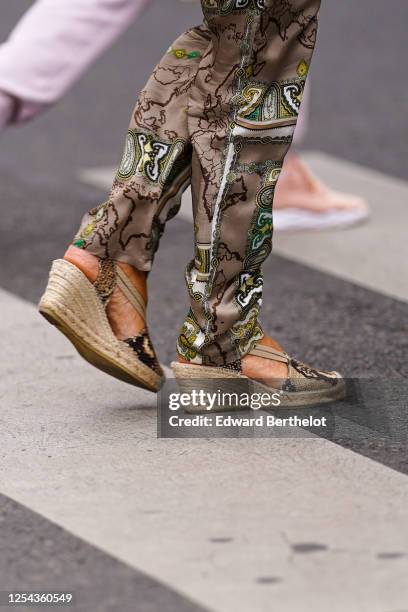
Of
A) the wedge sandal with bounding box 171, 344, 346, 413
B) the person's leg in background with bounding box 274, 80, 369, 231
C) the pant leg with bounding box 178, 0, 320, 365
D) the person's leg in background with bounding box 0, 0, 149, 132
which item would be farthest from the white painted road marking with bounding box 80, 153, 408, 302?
the pant leg with bounding box 178, 0, 320, 365

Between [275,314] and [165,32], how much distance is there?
3662mm

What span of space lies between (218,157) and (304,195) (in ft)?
5.90

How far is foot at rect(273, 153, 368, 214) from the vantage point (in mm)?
4648

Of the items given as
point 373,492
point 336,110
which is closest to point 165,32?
point 336,110

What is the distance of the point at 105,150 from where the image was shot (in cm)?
555

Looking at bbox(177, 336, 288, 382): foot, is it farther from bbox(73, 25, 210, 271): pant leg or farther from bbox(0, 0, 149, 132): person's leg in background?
bbox(0, 0, 149, 132): person's leg in background

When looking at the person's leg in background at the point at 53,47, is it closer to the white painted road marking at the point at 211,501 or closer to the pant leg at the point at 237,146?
the white painted road marking at the point at 211,501

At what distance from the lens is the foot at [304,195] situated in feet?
15.3

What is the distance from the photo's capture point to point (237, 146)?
2.91 metres

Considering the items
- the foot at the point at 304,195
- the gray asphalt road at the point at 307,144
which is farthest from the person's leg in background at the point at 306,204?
the gray asphalt road at the point at 307,144

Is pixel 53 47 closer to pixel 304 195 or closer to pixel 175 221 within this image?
pixel 175 221

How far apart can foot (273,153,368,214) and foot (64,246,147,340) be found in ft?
5.39

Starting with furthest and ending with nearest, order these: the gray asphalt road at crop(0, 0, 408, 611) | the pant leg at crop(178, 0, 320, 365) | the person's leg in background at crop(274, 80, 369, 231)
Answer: the person's leg in background at crop(274, 80, 369, 231), the pant leg at crop(178, 0, 320, 365), the gray asphalt road at crop(0, 0, 408, 611)

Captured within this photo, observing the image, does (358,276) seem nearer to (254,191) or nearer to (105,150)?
(254,191)
